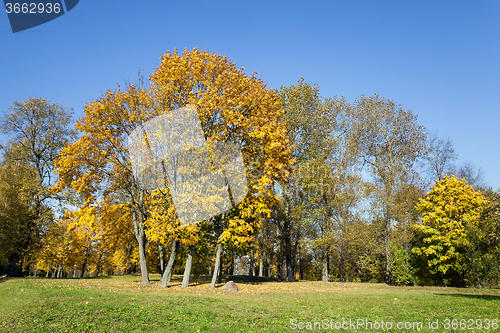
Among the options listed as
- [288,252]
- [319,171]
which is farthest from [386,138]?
[288,252]

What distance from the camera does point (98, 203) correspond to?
682 inches

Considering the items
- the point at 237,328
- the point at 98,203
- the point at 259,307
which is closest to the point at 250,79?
the point at 98,203

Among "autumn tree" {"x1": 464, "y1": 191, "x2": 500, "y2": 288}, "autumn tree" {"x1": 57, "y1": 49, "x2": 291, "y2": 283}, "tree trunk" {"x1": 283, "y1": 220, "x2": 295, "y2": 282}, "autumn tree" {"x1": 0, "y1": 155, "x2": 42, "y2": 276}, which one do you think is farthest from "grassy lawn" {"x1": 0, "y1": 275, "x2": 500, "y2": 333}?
"tree trunk" {"x1": 283, "y1": 220, "x2": 295, "y2": 282}

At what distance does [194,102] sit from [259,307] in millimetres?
11007

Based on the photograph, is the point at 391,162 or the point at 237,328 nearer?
the point at 237,328

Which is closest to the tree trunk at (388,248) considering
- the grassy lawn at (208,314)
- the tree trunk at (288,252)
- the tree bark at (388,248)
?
the tree bark at (388,248)

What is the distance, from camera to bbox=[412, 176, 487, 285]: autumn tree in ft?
74.7

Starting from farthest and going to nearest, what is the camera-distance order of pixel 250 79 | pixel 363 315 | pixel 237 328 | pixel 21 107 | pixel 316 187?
pixel 316 187 < pixel 21 107 < pixel 250 79 < pixel 363 315 < pixel 237 328

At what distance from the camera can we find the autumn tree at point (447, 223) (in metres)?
22.8

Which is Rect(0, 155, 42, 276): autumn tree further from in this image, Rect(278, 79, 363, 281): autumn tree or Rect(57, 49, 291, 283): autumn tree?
Rect(278, 79, 363, 281): autumn tree

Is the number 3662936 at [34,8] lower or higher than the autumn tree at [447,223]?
higher

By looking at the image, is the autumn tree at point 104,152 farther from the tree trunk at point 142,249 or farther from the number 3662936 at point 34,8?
the number 3662936 at point 34,8

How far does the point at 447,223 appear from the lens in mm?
23281

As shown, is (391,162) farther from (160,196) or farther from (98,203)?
(98,203)
